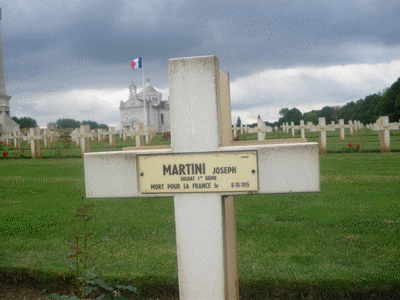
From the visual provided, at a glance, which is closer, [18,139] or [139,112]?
[18,139]

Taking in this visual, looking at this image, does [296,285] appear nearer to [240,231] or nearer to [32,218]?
[240,231]

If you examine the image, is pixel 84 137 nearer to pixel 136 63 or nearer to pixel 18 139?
pixel 18 139

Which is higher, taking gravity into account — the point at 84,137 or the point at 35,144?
the point at 84,137

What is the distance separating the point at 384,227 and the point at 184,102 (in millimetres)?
3280

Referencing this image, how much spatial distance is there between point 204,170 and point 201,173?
0.08 feet

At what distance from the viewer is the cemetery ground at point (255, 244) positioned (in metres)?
3.31

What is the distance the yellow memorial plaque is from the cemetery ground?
2.86ft

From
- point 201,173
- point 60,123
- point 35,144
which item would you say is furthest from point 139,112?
point 201,173

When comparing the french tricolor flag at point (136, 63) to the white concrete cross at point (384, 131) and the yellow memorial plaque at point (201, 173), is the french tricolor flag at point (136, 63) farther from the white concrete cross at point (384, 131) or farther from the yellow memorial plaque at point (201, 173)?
the yellow memorial plaque at point (201, 173)

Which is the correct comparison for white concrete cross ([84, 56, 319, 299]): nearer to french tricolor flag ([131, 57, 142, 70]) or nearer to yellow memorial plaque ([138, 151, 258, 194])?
yellow memorial plaque ([138, 151, 258, 194])

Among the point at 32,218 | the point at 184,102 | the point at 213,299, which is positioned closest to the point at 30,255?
the point at 32,218

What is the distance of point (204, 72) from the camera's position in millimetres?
2414

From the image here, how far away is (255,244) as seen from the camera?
4.24 m

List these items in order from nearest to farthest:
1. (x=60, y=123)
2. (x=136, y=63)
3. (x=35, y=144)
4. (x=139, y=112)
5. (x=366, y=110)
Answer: (x=35, y=144) → (x=136, y=63) → (x=366, y=110) → (x=139, y=112) → (x=60, y=123)
